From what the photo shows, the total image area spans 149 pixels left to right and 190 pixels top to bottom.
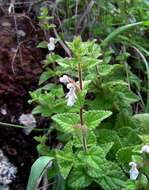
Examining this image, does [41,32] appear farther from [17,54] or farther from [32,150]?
[32,150]

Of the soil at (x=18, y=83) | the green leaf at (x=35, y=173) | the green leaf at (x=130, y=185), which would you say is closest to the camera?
the green leaf at (x=130, y=185)

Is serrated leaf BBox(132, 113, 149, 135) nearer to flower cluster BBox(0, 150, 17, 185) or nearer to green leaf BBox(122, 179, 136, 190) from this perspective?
green leaf BBox(122, 179, 136, 190)

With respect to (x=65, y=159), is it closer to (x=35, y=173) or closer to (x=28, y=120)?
(x=35, y=173)

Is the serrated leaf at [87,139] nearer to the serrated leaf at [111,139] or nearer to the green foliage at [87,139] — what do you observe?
the green foliage at [87,139]

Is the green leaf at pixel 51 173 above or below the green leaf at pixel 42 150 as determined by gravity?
below

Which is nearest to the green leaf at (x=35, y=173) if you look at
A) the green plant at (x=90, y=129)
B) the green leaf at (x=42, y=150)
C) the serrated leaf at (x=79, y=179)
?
the green plant at (x=90, y=129)

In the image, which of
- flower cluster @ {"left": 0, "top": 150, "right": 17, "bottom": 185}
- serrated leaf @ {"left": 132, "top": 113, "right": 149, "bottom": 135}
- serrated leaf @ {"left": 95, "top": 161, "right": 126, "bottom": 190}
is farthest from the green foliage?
flower cluster @ {"left": 0, "top": 150, "right": 17, "bottom": 185}

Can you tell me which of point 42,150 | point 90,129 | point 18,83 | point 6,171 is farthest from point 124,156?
point 18,83
